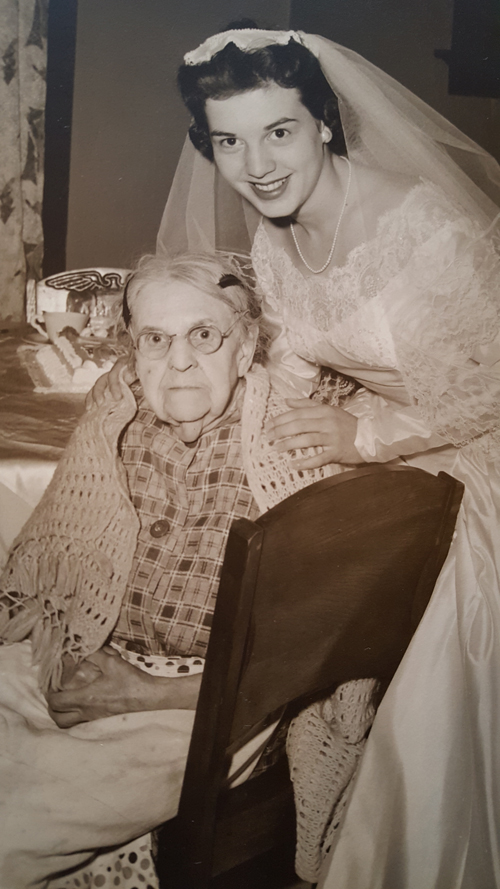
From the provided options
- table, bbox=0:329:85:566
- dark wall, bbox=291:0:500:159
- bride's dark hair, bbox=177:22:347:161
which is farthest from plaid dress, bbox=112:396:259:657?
dark wall, bbox=291:0:500:159

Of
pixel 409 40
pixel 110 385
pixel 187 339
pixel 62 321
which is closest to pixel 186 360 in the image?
pixel 187 339

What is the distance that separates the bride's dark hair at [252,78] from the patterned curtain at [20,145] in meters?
0.19

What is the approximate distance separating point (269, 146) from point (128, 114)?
19 centimetres

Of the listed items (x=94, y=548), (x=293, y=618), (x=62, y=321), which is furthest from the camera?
(x=62, y=321)

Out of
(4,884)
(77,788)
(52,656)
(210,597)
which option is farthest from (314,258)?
(4,884)

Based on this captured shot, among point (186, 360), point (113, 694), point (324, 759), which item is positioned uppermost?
point (186, 360)

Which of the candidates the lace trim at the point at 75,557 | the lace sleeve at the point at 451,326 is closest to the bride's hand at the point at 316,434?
the lace sleeve at the point at 451,326

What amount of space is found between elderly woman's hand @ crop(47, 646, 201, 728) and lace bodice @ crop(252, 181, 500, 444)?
1.55ft

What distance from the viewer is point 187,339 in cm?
77

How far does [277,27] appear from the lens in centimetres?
75

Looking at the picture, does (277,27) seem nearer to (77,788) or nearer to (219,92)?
(219,92)

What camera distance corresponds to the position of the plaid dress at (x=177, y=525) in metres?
0.80

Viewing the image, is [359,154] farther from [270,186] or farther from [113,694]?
[113,694]

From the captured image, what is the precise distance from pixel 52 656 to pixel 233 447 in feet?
1.15
